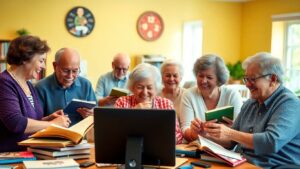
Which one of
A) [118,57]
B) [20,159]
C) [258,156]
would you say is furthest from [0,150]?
[118,57]

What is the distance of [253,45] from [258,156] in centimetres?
547

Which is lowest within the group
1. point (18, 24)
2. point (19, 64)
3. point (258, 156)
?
point (258, 156)

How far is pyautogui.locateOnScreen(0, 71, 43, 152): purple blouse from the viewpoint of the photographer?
2084mm

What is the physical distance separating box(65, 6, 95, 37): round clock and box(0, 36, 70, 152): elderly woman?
4052 millimetres

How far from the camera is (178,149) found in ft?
7.17

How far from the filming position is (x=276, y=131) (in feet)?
6.55

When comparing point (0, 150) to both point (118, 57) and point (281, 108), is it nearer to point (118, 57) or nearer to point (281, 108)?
point (281, 108)

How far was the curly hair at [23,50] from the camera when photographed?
2.24 meters

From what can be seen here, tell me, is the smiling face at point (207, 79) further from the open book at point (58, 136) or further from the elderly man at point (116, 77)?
the elderly man at point (116, 77)

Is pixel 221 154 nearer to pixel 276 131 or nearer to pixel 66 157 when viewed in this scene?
pixel 276 131

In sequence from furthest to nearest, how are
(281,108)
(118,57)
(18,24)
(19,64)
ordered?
(18,24), (118,57), (19,64), (281,108)

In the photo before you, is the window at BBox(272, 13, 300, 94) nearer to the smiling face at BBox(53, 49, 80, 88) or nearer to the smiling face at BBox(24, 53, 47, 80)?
the smiling face at BBox(53, 49, 80, 88)

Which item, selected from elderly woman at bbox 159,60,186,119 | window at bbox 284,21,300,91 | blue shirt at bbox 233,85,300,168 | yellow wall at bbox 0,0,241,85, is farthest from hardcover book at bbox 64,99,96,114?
window at bbox 284,21,300,91

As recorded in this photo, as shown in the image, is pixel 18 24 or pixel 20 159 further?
pixel 18 24
